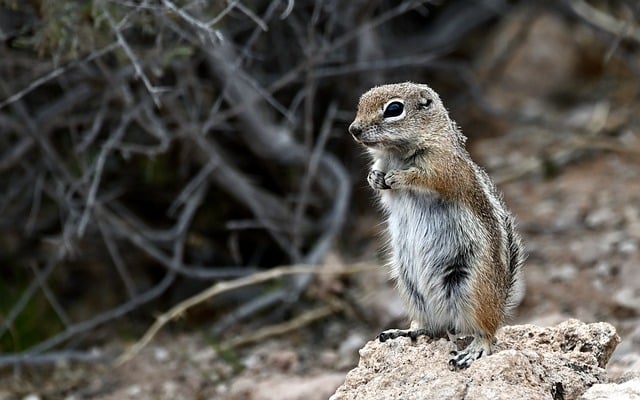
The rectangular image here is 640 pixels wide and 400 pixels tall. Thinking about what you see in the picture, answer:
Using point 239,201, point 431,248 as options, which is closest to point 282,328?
point 239,201

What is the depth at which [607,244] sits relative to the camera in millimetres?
8141

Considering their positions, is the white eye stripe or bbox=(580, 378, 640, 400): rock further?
the white eye stripe

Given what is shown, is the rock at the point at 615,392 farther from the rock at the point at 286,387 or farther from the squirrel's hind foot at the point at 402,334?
the rock at the point at 286,387

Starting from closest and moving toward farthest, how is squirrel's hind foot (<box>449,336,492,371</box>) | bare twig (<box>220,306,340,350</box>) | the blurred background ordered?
1. squirrel's hind foot (<box>449,336,492,371</box>)
2. the blurred background
3. bare twig (<box>220,306,340,350</box>)

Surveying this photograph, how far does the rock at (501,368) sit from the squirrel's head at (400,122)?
33.1 inches

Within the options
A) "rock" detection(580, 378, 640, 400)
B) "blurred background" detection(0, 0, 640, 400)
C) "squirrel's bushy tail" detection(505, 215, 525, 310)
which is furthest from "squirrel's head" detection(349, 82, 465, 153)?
"blurred background" detection(0, 0, 640, 400)

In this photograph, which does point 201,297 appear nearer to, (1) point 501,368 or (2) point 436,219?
(2) point 436,219

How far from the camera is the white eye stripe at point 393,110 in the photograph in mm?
4453

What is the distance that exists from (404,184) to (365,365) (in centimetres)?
78

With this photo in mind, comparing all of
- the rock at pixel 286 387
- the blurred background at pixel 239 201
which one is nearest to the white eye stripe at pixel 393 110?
the blurred background at pixel 239 201

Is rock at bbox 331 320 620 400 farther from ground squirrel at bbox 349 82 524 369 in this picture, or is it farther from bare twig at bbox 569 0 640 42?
bare twig at bbox 569 0 640 42

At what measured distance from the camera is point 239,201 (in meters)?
8.59

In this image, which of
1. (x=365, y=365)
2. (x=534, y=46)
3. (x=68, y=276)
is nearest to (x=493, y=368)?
(x=365, y=365)

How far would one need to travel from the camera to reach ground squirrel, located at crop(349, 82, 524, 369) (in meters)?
4.36
